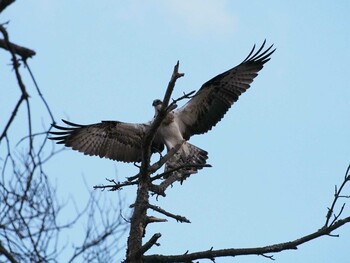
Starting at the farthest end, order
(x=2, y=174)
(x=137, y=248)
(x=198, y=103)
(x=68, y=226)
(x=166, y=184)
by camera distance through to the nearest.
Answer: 1. (x=198, y=103)
2. (x=166, y=184)
3. (x=137, y=248)
4. (x=68, y=226)
5. (x=2, y=174)

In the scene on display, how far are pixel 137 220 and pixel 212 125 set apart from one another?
3.83 m

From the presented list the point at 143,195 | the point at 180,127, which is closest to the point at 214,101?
the point at 180,127

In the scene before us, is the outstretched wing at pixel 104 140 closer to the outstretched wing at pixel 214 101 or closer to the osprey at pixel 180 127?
the osprey at pixel 180 127

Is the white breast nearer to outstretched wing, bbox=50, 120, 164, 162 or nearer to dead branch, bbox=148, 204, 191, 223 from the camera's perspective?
outstretched wing, bbox=50, 120, 164, 162

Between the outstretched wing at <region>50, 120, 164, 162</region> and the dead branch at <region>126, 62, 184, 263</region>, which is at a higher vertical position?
the outstretched wing at <region>50, 120, 164, 162</region>

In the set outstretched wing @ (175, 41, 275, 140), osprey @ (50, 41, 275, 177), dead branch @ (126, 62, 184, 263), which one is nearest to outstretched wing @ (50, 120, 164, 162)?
osprey @ (50, 41, 275, 177)

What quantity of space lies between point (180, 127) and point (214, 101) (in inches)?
25.0

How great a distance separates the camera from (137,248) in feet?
19.3

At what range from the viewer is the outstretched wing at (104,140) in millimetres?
9164

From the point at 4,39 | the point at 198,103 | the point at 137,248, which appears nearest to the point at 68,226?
the point at 137,248

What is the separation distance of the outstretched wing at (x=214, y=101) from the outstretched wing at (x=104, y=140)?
2.39 feet

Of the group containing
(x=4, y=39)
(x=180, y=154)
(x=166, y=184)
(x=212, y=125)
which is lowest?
(x=4, y=39)

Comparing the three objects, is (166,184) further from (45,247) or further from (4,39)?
(4,39)

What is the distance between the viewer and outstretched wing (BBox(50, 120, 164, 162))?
916cm
